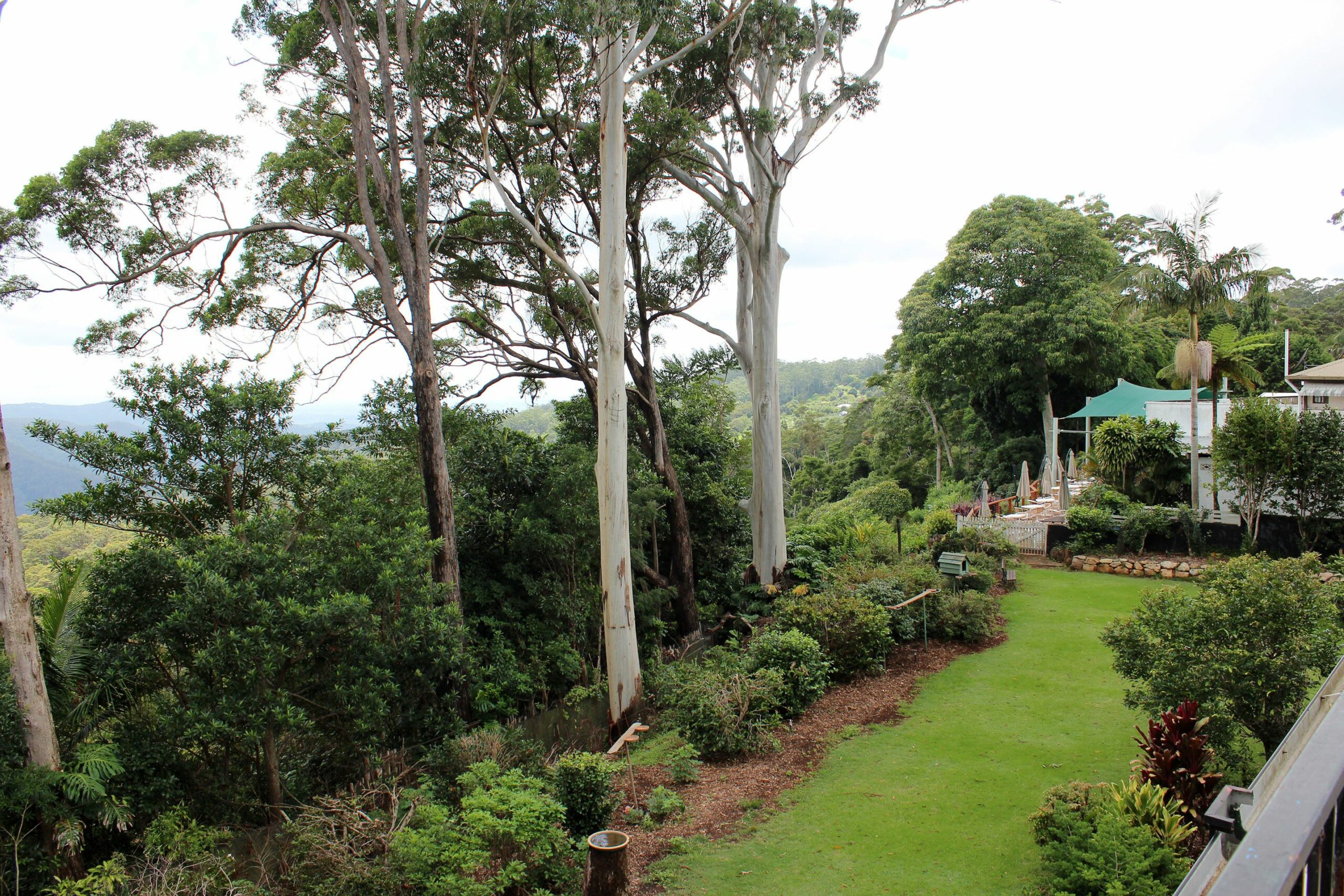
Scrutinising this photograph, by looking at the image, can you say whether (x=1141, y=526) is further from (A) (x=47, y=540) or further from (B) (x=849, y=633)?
(A) (x=47, y=540)

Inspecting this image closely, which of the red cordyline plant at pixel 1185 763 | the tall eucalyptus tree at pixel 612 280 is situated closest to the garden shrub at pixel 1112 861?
the red cordyline plant at pixel 1185 763

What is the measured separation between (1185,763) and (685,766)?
400 centimetres

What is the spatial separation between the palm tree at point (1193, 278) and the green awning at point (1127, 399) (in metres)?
5.58

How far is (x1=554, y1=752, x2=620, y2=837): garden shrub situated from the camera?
19.7ft

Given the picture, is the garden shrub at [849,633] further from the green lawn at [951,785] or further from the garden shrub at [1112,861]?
the garden shrub at [1112,861]

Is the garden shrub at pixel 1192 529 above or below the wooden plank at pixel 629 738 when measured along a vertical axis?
above

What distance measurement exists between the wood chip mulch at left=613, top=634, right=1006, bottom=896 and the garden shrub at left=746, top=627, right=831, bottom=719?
16 centimetres

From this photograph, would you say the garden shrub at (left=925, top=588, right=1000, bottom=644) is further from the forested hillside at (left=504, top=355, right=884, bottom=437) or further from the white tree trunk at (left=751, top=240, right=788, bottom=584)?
the forested hillside at (left=504, top=355, right=884, bottom=437)

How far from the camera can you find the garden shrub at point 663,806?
20.8 feet

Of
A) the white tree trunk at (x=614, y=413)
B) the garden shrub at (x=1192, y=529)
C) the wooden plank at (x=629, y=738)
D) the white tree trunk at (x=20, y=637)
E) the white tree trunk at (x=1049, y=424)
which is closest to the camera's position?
the white tree trunk at (x=20, y=637)

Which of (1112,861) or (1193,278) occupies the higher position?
(1193,278)

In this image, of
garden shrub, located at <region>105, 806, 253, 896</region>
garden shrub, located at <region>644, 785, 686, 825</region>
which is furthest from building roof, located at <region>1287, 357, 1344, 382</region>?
garden shrub, located at <region>105, 806, 253, 896</region>

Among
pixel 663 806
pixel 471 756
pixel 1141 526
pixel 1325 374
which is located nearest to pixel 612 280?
pixel 471 756

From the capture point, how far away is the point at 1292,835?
1001 millimetres
